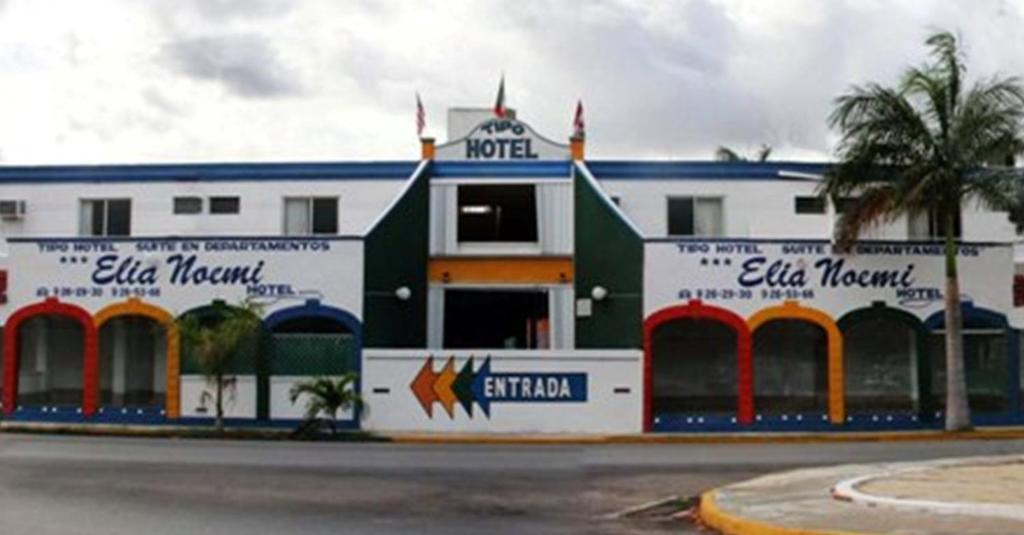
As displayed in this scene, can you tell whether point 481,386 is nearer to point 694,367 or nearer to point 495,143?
point 694,367

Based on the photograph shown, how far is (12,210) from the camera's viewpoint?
120 ft

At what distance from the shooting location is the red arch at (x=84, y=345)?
30250mm

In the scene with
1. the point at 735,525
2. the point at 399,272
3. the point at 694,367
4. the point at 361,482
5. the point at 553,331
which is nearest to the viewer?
the point at 735,525

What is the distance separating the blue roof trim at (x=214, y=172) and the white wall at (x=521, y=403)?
8100 mm

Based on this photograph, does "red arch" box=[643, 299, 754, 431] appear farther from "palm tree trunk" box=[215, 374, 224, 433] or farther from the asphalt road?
"palm tree trunk" box=[215, 374, 224, 433]

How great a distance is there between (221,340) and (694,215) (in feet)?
44.7

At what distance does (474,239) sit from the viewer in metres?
36.8

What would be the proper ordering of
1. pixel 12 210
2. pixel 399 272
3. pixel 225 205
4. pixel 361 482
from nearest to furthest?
pixel 361 482, pixel 399 272, pixel 225 205, pixel 12 210

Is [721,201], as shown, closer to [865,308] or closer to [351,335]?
[865,308]

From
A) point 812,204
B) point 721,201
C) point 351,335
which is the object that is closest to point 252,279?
point 351,335

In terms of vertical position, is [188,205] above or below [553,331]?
above

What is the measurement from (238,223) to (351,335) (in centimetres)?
770

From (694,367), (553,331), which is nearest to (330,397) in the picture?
(553,331)

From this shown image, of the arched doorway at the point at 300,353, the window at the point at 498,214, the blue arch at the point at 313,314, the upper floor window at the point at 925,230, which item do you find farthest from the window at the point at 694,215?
the arched doorway at the point at 300,353
